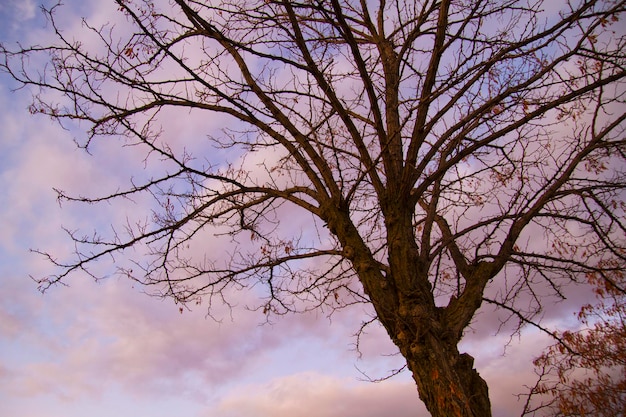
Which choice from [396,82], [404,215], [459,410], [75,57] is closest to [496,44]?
[396,82]

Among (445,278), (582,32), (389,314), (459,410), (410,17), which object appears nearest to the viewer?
(459,410)

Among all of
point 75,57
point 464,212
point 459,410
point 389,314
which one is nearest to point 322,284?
point 389,314

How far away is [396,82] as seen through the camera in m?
5.57

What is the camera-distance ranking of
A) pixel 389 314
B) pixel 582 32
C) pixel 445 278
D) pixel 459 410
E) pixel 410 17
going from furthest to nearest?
1. pixel 410 17
2. pixel 445 278
3. pixel 582 32
4. pixel 389 314
5. pixel 459 410

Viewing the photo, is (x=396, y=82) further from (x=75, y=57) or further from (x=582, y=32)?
(x=75, y=57)

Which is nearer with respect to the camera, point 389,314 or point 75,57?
point 389,314

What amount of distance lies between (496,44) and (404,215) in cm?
223

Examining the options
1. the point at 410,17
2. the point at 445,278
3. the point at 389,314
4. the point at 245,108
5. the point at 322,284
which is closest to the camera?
the point at 389,314

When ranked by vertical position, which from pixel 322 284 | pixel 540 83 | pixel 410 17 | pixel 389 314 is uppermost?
pixel 410 17

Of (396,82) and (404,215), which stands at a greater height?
(396,82)

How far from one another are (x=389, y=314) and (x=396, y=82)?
302 centimetres

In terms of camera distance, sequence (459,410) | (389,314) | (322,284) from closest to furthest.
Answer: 1. (459,410)
2. (389,314)
3. (322,284)

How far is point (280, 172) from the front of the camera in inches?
213

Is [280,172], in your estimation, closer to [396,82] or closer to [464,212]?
[396,82]
